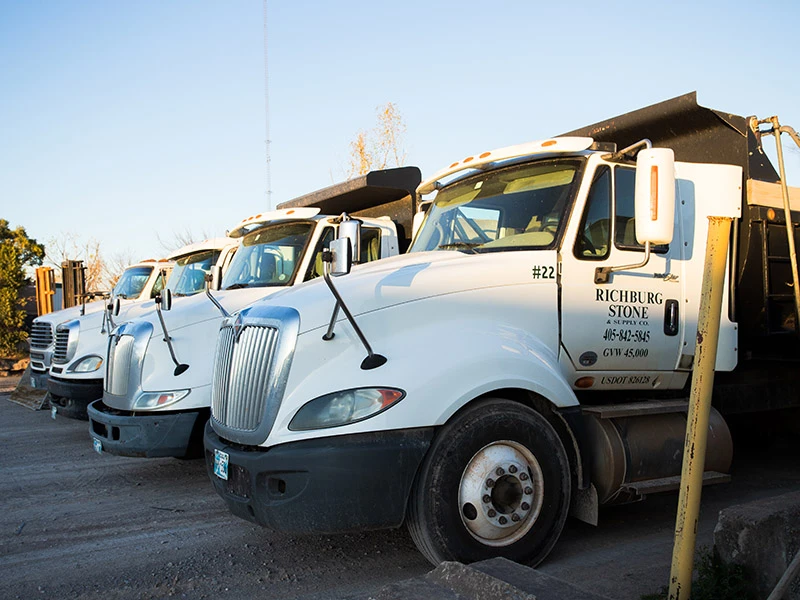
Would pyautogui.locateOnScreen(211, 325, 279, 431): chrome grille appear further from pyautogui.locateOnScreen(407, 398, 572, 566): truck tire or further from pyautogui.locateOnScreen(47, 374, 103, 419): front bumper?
pyautogui.locateOnScreen(47, 374, 103, 419): front bumper

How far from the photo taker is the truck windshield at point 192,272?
988 centimetres

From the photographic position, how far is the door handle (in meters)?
5.34

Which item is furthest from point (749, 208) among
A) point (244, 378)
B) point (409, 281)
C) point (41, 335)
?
point (41, 335)

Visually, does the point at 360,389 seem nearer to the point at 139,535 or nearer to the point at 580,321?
the point at 580,321

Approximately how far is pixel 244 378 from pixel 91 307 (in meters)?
7.56

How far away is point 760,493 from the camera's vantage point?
6.41 m

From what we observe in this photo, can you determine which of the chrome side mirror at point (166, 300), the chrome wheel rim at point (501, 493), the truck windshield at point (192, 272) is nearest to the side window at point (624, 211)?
the chrome wheel rim at point (501, 493)

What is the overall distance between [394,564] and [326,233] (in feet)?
12.7

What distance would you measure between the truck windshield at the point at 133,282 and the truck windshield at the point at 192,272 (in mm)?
1506

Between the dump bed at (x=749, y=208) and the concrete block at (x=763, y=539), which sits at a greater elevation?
the dump bed at (x=749, y=208)

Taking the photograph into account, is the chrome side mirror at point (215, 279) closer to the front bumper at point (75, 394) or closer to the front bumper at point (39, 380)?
the front bumper at point (75, 394)

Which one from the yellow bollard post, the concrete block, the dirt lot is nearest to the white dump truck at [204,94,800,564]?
the dirt lot

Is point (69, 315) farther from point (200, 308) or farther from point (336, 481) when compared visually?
point (336, 481)

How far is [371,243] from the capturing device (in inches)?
314
